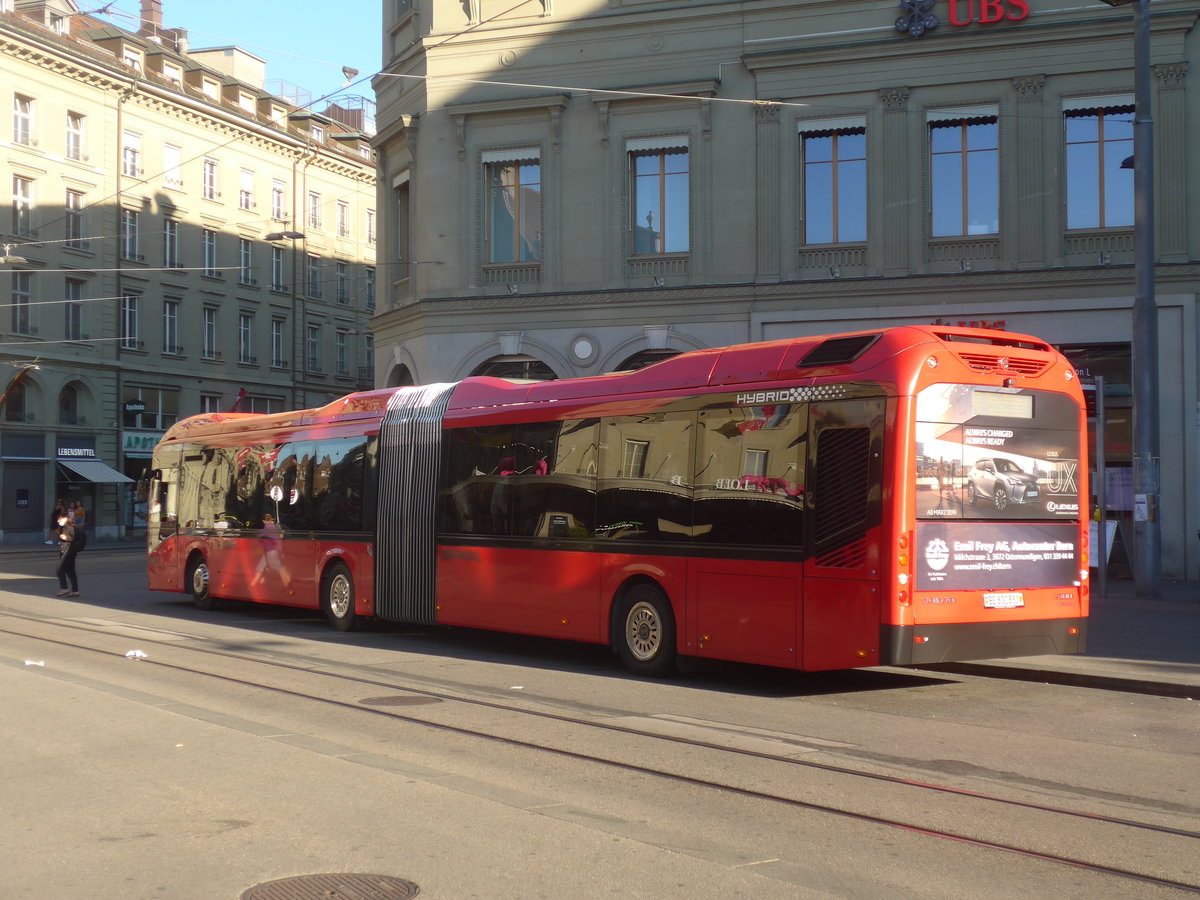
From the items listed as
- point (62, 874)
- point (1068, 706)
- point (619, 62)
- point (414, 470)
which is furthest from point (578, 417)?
point (619, 62)

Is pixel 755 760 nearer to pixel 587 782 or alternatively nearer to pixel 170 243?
pixel 587 782

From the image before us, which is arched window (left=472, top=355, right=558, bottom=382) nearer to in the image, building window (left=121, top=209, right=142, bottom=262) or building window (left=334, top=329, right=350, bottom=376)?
building window (left=121, top=209, right=142, bottom=262)

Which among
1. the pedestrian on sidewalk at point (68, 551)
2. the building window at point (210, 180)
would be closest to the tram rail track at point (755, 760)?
the pedestrian on sidewalk at point (68, 551)

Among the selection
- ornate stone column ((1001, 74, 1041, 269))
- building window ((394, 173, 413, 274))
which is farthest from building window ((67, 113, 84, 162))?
ornate stone column ((1001, 74, 1041, 269))

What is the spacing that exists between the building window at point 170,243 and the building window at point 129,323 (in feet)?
7.71

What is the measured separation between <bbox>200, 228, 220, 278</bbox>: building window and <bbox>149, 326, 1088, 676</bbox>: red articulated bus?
148 feet

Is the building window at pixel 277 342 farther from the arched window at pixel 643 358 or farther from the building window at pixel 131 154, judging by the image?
the arched window at pixel 643 358

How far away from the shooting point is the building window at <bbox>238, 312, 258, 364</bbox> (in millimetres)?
61456

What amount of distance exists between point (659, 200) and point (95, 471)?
3387cm

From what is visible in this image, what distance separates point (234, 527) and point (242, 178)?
1724 inches

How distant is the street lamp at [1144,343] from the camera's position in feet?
57.9

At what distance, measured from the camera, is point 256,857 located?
5.96 metres

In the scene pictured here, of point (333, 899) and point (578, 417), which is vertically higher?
point (578, 417)

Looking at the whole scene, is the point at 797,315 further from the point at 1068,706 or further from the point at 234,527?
the point at 1068,706
